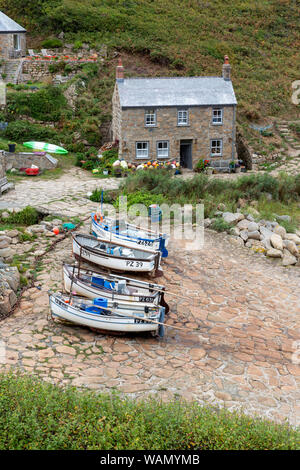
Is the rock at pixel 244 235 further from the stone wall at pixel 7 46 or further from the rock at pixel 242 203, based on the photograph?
the stone wall at pixel 7 46

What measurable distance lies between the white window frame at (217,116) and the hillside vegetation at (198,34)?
556cm

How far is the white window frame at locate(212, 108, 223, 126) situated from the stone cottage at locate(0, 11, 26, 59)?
1630cm

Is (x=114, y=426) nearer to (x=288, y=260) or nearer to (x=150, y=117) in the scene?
(x=288, y=260)

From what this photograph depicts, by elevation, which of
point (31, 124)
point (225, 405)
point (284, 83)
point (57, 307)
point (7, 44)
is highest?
point (7, 44)

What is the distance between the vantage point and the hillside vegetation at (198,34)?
39.4 metres

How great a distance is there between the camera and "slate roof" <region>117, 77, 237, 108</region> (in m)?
29.3

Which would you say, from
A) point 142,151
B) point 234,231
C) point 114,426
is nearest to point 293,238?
point 234,231

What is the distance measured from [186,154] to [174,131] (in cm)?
181

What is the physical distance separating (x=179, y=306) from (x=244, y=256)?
5630 millimetres

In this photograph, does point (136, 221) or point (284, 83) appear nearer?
point (136, 221)

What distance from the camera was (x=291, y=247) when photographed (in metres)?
21.2

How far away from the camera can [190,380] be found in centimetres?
1207
